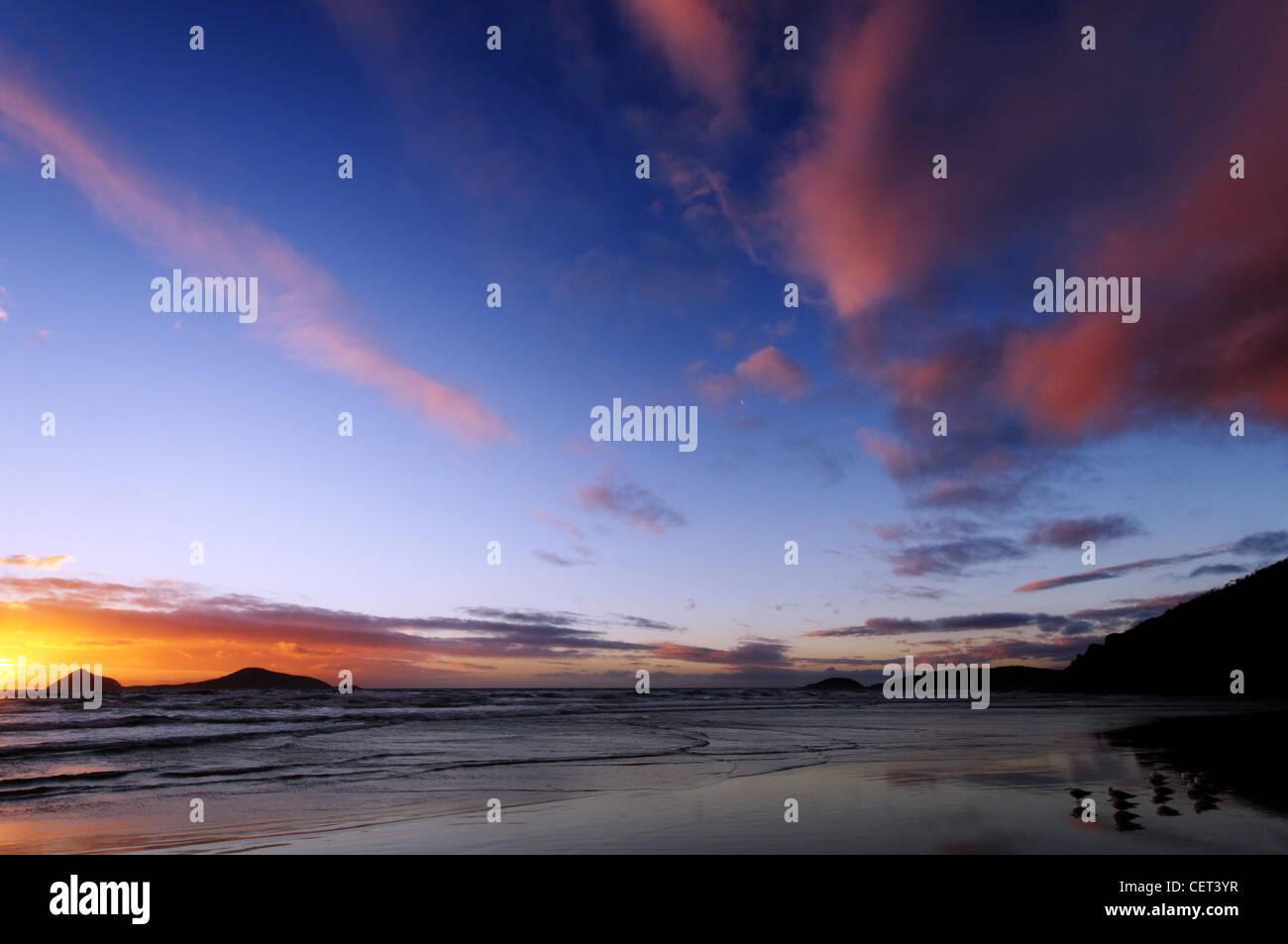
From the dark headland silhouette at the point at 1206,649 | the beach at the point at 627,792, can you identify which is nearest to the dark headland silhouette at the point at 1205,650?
the dark headland silhouette at the point at 1206,649

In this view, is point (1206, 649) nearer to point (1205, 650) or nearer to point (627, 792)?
point (1205, 650)

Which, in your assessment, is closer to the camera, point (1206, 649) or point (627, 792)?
point (627, 792)

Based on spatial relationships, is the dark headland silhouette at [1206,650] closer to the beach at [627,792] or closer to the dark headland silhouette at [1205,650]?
the dark headland silhouette at [1205,650]

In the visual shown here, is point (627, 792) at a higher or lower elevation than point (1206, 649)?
higher

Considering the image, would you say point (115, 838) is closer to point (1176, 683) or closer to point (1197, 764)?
point (1197, 764)

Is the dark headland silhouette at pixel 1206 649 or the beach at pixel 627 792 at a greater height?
the beach at pixel 627 792

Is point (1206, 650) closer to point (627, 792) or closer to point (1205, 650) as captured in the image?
point (1205, 650)

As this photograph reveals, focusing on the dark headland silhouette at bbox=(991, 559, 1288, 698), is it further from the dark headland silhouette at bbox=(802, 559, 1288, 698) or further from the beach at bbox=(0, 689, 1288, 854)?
the beach at bbox=(0, 689, 1288, 854)

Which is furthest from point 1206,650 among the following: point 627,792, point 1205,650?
point 627,792

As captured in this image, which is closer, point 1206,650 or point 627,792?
point 627,792

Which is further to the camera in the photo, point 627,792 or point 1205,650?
point 1205,650

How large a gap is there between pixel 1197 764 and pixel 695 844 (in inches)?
510
